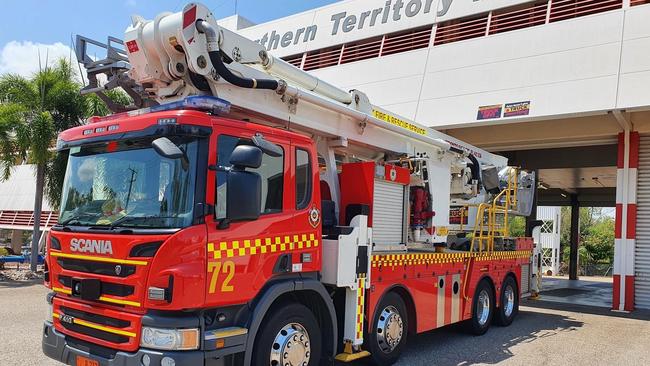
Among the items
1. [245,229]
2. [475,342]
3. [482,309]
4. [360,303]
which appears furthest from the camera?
[482,309]

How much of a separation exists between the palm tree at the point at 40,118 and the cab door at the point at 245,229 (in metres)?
11.8

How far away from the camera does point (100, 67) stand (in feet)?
18.9

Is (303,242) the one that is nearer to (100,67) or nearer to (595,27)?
(100,67)

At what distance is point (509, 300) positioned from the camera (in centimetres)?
1055

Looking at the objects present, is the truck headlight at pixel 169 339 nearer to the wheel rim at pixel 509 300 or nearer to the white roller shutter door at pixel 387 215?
the white roller shutter door at pixel 387 215

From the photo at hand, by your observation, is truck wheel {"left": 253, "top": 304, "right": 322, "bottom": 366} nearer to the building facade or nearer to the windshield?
the windshield

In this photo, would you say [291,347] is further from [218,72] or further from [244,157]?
[218,72]

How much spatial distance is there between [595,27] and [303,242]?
11.0 meters

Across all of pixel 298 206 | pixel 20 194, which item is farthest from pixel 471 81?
pixel 20 194

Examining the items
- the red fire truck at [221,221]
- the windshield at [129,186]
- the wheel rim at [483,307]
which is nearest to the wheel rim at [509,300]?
the wheel rim at [483,307]

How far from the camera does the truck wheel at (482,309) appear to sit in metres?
8.93

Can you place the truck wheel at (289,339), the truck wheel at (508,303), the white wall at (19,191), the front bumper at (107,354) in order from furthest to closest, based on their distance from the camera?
1. the white wall at (19,191)
2. the truck wheel at (508,303)
3. the truck wheel at (289,339)
4. the front bumper at (107,354)

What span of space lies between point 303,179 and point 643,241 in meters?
11.2

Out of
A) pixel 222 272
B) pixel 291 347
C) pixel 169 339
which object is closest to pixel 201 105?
pixel 222 272
